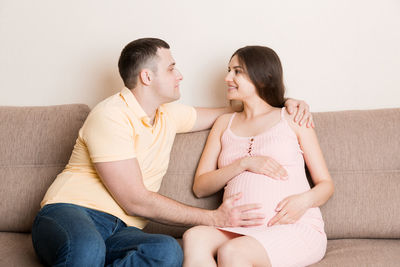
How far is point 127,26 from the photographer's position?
237cm

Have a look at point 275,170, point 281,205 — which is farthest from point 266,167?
point 281,205

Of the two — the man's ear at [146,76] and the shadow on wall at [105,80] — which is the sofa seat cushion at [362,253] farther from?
the shadow on wall at [105,80]

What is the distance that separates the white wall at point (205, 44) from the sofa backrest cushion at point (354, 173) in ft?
1.11

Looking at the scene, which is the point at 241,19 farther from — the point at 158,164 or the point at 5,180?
the point at 5,180

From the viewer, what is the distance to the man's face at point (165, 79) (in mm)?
1876

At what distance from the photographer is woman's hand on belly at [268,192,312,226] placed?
1.64m

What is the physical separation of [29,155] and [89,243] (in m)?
0.83

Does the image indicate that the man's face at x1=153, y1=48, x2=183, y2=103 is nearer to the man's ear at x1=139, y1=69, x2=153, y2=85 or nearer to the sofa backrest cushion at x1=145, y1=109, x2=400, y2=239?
the man's ear at x1=139, y1=69, x2=153, y2=85

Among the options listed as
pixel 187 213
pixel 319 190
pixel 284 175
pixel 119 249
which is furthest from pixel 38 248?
pixel 319 190

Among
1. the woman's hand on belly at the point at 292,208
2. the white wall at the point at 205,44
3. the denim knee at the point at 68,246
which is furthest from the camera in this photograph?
the white wall at the point at 205,44

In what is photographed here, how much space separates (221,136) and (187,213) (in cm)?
43

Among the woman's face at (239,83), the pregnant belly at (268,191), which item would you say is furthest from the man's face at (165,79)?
the pregnant belly at (268,191)

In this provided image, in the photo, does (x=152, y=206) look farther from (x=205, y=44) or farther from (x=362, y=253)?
(x=205, y=44)

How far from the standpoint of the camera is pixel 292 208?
1.66 meters
